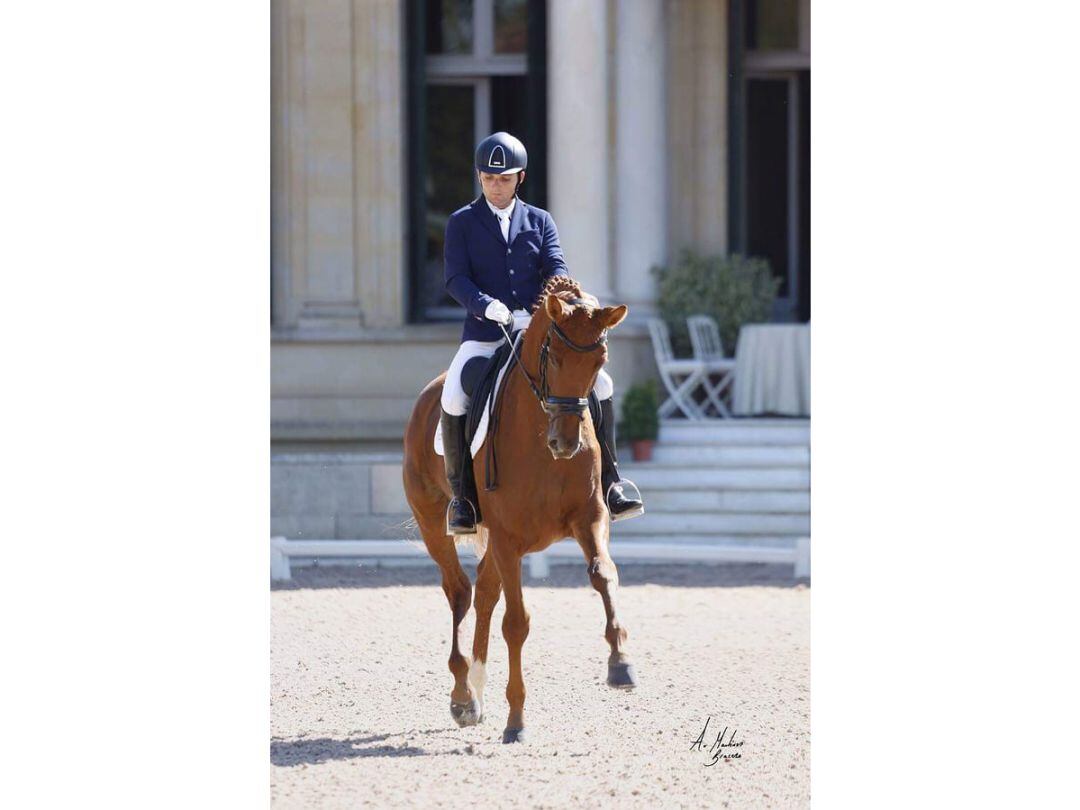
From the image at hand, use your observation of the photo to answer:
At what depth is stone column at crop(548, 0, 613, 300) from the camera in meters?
13.2

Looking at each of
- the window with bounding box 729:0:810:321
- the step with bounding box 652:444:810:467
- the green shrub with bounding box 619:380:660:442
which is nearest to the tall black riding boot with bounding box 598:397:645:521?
the step with bounding box 652:444:810:467

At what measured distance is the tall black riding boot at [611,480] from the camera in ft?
22.3

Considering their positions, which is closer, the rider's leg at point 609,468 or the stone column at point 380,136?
the rider's leg at point 609,468

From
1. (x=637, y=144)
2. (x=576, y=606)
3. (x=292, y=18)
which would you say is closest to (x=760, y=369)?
(x=637, y=144)

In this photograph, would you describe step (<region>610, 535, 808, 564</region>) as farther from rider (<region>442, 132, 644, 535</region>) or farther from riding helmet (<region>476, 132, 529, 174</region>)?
riding helmet (<region>476, 132, 529, 174</region>)

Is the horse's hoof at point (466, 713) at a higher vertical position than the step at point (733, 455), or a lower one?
lower

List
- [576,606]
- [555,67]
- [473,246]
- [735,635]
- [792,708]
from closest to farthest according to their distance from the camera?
[473,246]
[792,708]
[735,635]
[576,606]
[555,67]

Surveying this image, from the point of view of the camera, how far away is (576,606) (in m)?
10.5

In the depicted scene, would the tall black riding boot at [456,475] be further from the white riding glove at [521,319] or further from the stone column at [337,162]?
the stone column at [337,162]

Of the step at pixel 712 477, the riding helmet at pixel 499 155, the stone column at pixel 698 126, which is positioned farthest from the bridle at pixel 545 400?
the stone column at pixel 698 126

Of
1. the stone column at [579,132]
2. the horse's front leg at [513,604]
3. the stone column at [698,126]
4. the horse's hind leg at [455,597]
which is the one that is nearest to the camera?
the horse's front leg at [513,604]
